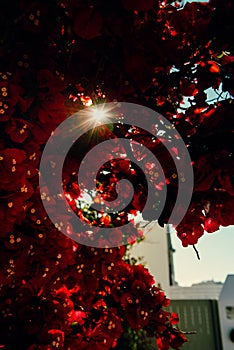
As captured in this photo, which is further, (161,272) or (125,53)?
(161,272)

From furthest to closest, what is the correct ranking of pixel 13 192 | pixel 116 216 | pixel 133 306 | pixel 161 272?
pixel 161 272 → pixel 116 216 → pixel 133 306 → pixel 13 192

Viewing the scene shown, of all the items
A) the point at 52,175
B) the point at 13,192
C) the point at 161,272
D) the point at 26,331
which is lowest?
the point at 26,331

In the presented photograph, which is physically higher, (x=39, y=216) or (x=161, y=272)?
(x=161, y=272)

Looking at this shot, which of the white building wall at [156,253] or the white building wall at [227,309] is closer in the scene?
the white building wall at [227,309]

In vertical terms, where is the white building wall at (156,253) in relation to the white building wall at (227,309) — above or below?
above

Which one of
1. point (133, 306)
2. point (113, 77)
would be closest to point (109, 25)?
point (113, 77)

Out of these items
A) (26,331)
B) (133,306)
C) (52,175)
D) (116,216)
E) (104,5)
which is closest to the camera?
(104,5)

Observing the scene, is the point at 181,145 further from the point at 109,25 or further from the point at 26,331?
the point at 26,331

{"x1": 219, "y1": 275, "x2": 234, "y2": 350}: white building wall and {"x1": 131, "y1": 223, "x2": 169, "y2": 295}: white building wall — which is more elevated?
{"x1": 131, "y1": 223, "x2": 169, "y2": 295}: white building wall

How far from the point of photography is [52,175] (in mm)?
1292

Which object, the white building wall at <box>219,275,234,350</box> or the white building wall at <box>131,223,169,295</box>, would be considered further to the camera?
the white building wall at <box>131,223,169,295</box>

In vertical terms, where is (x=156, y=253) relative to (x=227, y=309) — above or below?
above

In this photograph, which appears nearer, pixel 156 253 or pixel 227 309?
pixel 227 309

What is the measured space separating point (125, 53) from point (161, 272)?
8680 mm
